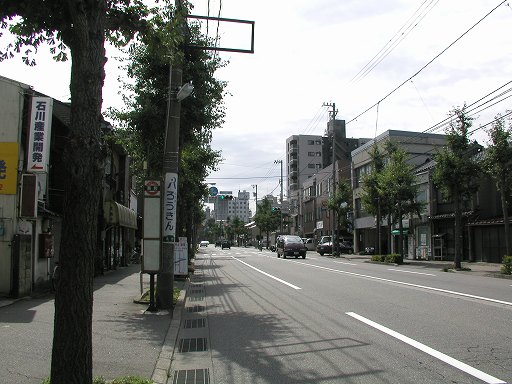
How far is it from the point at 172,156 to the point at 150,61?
163 inches

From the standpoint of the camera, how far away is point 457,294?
13617mm

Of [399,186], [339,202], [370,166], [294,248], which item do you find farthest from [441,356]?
[370,166]

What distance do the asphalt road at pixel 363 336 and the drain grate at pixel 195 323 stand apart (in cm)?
22

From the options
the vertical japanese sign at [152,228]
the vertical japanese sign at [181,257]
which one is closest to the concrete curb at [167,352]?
the vertical japanese sign at [152,228]

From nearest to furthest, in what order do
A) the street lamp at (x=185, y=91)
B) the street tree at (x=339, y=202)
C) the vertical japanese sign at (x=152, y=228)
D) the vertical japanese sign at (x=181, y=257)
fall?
the street lamp at (x=185, y=91) < the vertical japanese sign at (x=152, y=228) < the vertical japanese sign at (x=181, y=257) < the street tree at (x=339, y=202)

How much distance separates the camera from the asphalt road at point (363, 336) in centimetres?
597

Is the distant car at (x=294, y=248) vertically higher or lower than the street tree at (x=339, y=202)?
lower

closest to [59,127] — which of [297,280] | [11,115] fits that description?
[11,115]

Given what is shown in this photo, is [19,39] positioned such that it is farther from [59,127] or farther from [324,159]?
[324,159]

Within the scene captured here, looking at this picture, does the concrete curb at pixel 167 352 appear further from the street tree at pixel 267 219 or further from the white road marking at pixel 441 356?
the street tree at pixel 267 219

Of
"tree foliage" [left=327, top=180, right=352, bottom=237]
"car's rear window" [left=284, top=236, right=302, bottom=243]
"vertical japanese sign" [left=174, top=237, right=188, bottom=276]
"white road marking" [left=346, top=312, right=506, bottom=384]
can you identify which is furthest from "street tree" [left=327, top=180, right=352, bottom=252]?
"white road marking" [left=346, top=312, right=506, bottom=384]

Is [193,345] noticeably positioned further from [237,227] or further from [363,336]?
[237,227]

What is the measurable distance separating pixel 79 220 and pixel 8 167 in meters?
9.71

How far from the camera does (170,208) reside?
1150 centimetres
